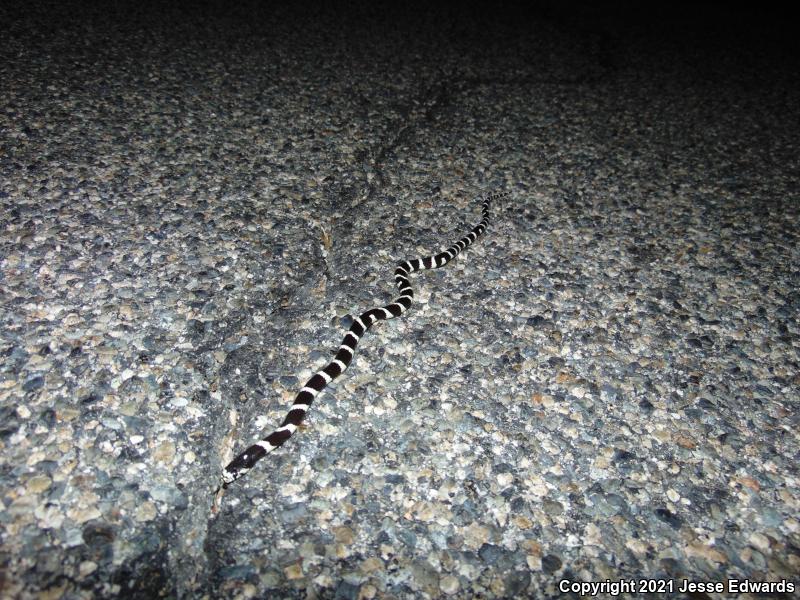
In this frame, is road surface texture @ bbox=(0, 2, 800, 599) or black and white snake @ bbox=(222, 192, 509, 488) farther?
black and white snake @ bbox=(222, 192, 509, 488)

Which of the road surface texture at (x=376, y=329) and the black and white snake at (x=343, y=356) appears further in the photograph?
the black and white snake at (x=343, y=356)

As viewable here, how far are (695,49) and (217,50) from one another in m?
5.46

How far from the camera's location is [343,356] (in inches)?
98.9

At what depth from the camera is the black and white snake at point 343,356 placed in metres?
2.07

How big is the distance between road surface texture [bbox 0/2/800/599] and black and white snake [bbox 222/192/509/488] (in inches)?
1.8

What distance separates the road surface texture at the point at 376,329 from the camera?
1.86 metres

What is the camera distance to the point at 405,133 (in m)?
4.25

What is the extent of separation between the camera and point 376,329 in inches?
107

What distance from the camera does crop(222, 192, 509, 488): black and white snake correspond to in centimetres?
207

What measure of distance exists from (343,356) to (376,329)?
26cm

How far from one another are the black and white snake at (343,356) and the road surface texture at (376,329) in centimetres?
5

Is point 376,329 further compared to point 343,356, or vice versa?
point 376,329

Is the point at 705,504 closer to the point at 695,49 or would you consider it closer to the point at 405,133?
the point at 405,133

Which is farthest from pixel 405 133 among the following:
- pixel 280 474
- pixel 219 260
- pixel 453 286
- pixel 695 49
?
pixel 695 49
